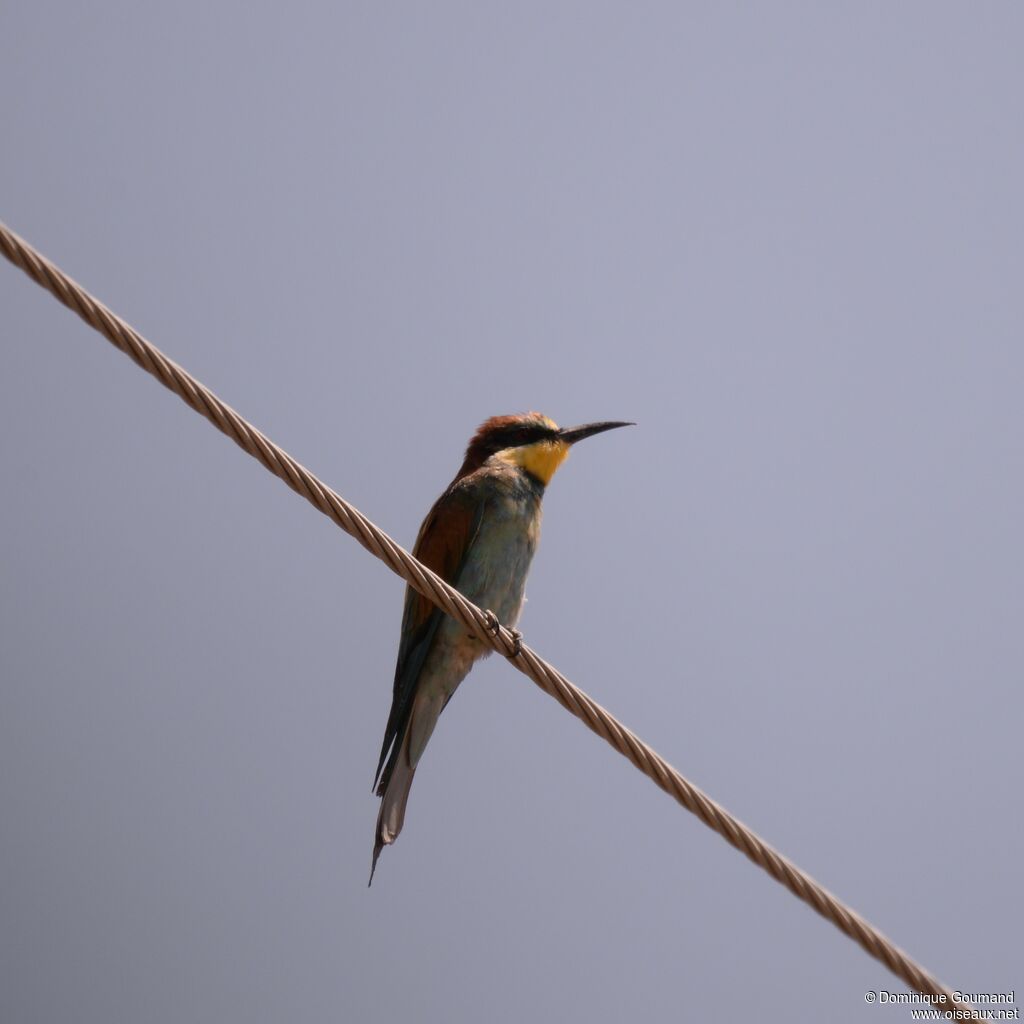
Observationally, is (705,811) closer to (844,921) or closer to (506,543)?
(844,921)

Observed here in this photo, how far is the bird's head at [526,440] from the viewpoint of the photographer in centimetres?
442

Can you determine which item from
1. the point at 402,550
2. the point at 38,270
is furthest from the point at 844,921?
the point at 38,270

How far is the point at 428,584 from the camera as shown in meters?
2.50

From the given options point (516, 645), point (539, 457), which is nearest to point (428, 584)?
point (516, 645)

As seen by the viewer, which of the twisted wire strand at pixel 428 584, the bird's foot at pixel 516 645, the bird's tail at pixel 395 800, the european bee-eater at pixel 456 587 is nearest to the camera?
the twisted wire strand at pixel 428 584

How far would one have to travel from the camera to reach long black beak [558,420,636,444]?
14.9 feet

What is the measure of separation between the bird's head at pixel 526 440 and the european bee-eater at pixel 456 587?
0.54 feet

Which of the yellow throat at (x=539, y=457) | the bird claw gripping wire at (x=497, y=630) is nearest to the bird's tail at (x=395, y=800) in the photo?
the bird claw gripping wire at (x=497, y=630)

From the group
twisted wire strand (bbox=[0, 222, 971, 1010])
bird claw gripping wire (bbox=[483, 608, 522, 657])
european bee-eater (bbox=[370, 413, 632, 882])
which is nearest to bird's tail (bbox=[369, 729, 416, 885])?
european bee-eater (bbox=[370, 413, 632, 882])

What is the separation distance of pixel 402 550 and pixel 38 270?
83 cm

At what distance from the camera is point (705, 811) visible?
92.5 inches

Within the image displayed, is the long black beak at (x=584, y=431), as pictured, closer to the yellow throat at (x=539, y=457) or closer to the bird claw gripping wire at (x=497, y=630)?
the yellow throat at (x=539, y=457)

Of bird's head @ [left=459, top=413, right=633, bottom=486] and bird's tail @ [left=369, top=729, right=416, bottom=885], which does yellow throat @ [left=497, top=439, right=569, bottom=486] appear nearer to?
bird's head @ [left=459, top=413, right=633, bottom=486]

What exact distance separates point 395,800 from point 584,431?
1.59 meters
